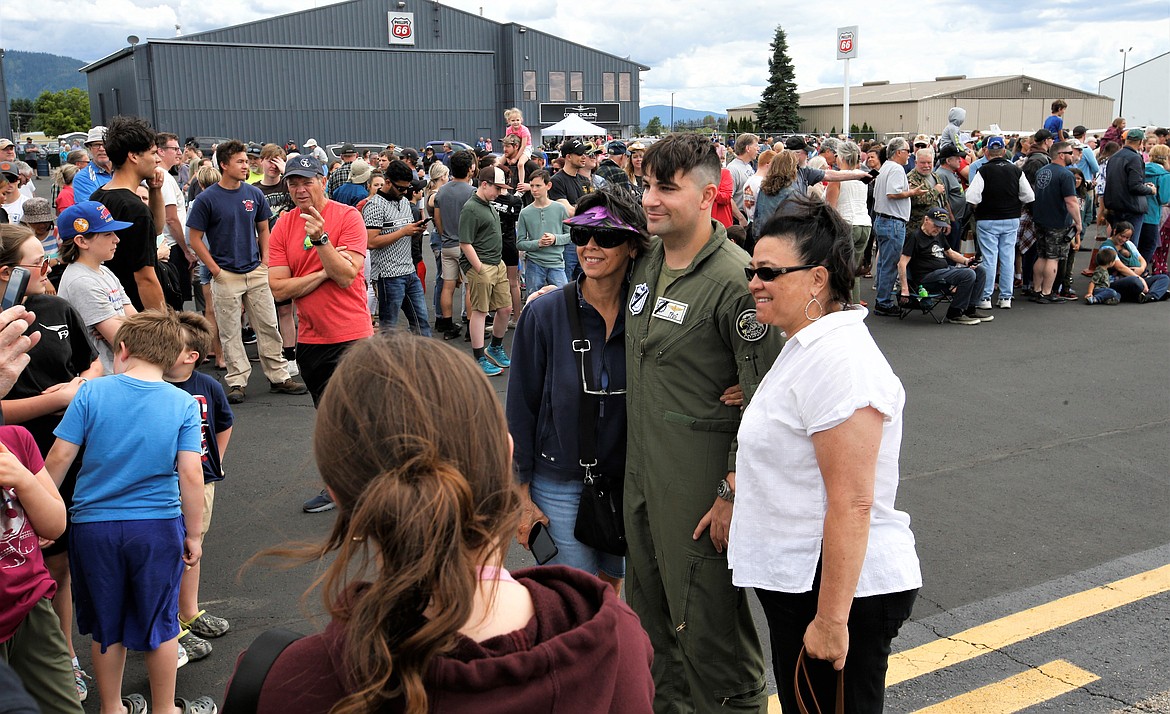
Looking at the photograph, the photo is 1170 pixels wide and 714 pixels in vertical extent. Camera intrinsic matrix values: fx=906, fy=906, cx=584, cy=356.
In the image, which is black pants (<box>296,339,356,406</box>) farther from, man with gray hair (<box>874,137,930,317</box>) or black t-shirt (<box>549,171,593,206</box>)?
man with gray hair (<box>874,137,930,317</box>)

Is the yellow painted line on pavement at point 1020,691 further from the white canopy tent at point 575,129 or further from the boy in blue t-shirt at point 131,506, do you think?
the white canopy tent at point 575,129

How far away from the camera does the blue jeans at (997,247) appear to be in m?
10.9

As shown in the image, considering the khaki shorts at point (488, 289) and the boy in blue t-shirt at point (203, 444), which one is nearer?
the boy in blue t-shirt at point (203, 444)

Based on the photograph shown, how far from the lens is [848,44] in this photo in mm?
31203

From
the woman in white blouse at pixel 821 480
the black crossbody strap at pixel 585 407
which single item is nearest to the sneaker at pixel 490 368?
the black crossbody strap at pixel 585 407

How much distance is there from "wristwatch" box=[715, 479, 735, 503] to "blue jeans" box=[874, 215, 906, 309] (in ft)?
28.0

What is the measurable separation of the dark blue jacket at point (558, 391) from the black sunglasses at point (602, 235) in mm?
199

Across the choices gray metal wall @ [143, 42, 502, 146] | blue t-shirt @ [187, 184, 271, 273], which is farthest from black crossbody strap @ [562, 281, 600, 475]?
gray metal wall @ [143, 42, 502, 146]

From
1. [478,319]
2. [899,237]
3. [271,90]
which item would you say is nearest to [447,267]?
[478,319]

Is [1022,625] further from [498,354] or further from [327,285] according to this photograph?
[498,354]

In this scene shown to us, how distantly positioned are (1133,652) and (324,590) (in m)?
3.77

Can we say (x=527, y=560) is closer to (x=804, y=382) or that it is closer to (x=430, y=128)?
(x=804, y=382)

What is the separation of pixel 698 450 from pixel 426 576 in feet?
5.69

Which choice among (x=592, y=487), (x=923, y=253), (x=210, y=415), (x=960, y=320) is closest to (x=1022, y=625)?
(x=592, y=487)
